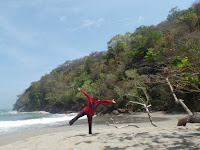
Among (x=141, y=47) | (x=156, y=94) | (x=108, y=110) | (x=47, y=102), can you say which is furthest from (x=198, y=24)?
(x=47, y=102)

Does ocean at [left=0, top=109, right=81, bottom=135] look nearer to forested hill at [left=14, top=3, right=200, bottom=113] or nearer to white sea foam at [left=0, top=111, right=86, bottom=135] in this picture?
white sea foam at [left=0, top=111, right=86, bottom=135]

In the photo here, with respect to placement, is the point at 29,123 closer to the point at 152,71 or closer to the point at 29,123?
A: the point at 29,123

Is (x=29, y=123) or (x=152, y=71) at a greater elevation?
(x=152, y=71)

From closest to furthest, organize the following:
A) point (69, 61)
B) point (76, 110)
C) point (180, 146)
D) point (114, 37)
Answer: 1. point (180, 146)
2. point (76, 110)
3. point (114, 37)
4. point (69, 61)

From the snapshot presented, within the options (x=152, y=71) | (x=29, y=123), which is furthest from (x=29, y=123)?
(x=152, y=71)

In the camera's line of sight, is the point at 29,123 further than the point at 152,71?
No

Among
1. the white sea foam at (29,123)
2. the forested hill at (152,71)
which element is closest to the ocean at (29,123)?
the white sea foam at (29,123)

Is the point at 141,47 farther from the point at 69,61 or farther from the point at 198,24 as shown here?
the point at 69,61

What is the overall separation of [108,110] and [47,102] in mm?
44206

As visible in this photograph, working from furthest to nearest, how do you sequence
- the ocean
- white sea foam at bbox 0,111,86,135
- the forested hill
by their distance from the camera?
white sea foam at bbox 0,111,86,135 < the ocean < the forested hill

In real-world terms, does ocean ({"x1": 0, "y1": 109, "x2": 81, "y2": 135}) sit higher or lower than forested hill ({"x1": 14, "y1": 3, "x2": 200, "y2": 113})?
lower

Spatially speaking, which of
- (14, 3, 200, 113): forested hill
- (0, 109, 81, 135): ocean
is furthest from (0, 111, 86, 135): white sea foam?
(14, 3, 200, 113): forested hill

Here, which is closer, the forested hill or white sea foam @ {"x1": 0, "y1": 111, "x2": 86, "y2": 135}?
the forested hill

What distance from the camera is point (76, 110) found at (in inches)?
1677
